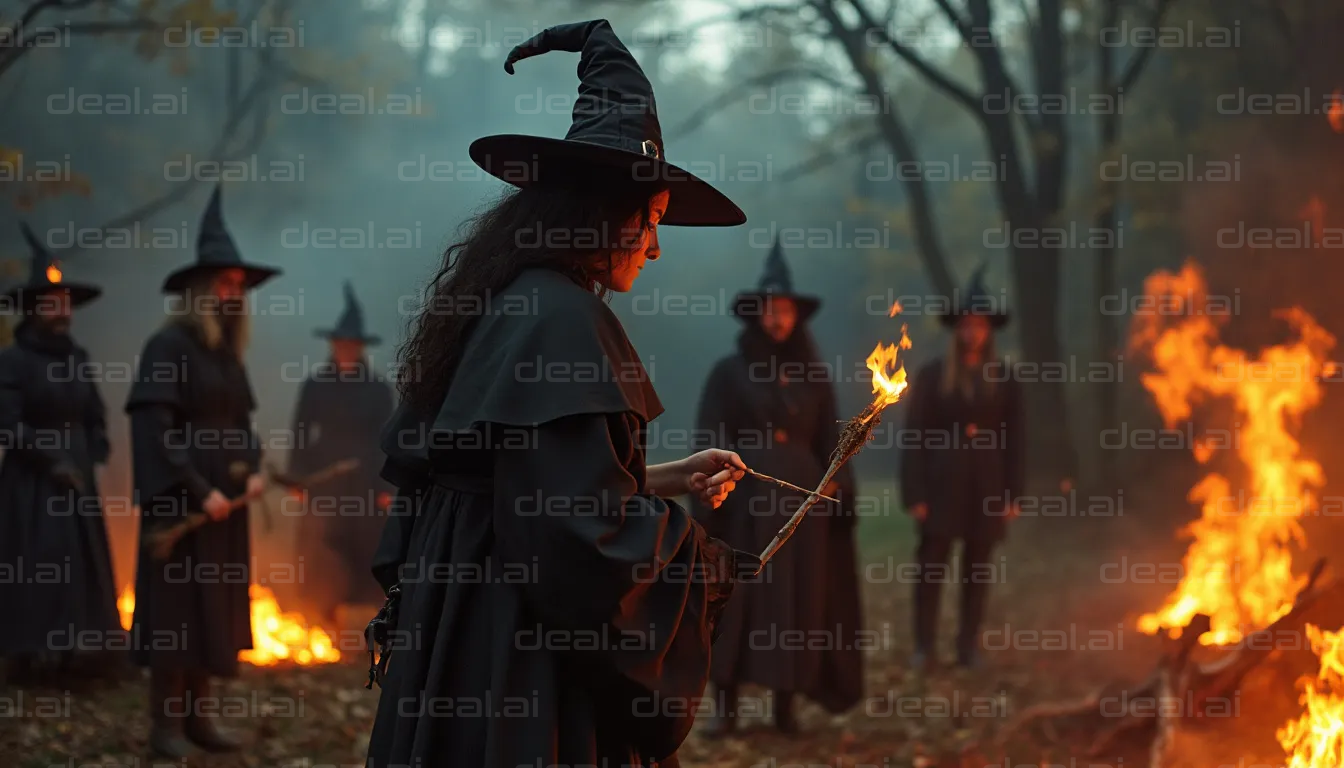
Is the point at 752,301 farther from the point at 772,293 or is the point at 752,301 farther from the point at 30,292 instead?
the point at 30,292

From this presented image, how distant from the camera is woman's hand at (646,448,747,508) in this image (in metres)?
3.69

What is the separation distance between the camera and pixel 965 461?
1054cm

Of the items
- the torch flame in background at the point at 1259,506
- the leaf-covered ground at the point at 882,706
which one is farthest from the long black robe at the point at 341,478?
the torch flame in background at the point at 1259,506

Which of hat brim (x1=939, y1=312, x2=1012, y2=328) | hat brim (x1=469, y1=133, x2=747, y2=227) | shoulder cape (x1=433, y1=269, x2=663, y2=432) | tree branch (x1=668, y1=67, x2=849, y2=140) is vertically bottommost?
shoulder cape (x1=433, y1=269, x2=663, y2=432)

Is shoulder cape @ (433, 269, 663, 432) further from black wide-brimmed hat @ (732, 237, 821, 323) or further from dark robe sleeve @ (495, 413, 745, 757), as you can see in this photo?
black wide-brimmed hat @ (732, 237, 821, 323)

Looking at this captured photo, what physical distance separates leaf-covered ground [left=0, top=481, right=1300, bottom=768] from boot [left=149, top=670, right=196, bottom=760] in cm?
11

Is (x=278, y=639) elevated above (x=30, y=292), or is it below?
below

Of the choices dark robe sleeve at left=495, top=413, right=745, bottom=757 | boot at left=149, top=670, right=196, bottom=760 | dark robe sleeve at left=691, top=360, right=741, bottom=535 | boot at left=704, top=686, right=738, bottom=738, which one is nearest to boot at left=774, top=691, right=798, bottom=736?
boot at left=704, top=686, right=738, bottom=738

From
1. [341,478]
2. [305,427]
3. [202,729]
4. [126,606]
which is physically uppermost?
[305,427]

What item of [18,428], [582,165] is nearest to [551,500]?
[582,165]

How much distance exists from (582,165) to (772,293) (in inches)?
203

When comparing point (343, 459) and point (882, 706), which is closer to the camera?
point (882, 706)

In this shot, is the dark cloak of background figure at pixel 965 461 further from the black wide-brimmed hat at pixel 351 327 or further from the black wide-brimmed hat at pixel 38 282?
the black wide-brimmed hat at pixel 38 282

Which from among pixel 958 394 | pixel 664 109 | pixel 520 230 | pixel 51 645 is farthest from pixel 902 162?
pixel 664 109
